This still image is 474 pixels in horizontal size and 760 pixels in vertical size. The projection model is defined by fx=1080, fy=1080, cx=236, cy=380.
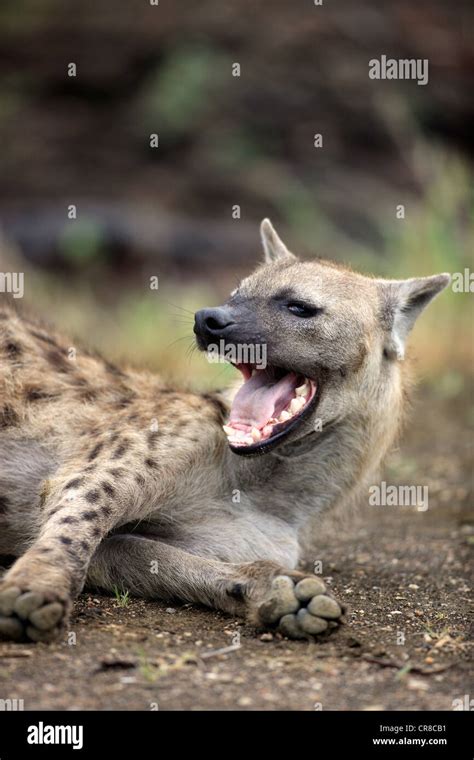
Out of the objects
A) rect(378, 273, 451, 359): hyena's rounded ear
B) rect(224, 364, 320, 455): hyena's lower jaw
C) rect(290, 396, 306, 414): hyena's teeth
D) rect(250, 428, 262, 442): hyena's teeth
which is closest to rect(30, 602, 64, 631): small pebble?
rect(224, 364, 320, 455): hyena's lower jaw

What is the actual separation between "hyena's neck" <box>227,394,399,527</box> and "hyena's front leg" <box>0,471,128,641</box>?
0.80 meters

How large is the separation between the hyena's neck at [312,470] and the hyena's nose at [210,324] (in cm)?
60

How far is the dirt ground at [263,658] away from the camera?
11.1ft

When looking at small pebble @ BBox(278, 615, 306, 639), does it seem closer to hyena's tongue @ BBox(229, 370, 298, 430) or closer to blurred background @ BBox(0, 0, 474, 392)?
hyena's tongue @ BBox(229, 370, 298, 430)

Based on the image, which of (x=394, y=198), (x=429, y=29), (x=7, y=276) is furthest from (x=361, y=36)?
(x=7, y=276)

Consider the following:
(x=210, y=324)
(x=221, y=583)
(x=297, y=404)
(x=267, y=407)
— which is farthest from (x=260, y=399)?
(x=221, y=583)

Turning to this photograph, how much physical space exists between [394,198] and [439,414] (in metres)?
5.63

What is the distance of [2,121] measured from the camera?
15352 mm

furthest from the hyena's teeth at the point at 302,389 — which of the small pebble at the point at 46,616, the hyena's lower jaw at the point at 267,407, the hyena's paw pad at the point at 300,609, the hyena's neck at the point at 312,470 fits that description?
the small pebble at the point at 46,616

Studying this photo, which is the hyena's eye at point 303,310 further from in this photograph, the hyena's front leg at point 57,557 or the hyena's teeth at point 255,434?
the hyena's front leg at point 57,557

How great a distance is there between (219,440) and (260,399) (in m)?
0.29

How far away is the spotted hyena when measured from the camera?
15.0ft

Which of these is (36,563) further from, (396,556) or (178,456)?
(396,556)

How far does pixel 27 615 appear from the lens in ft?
12.3
